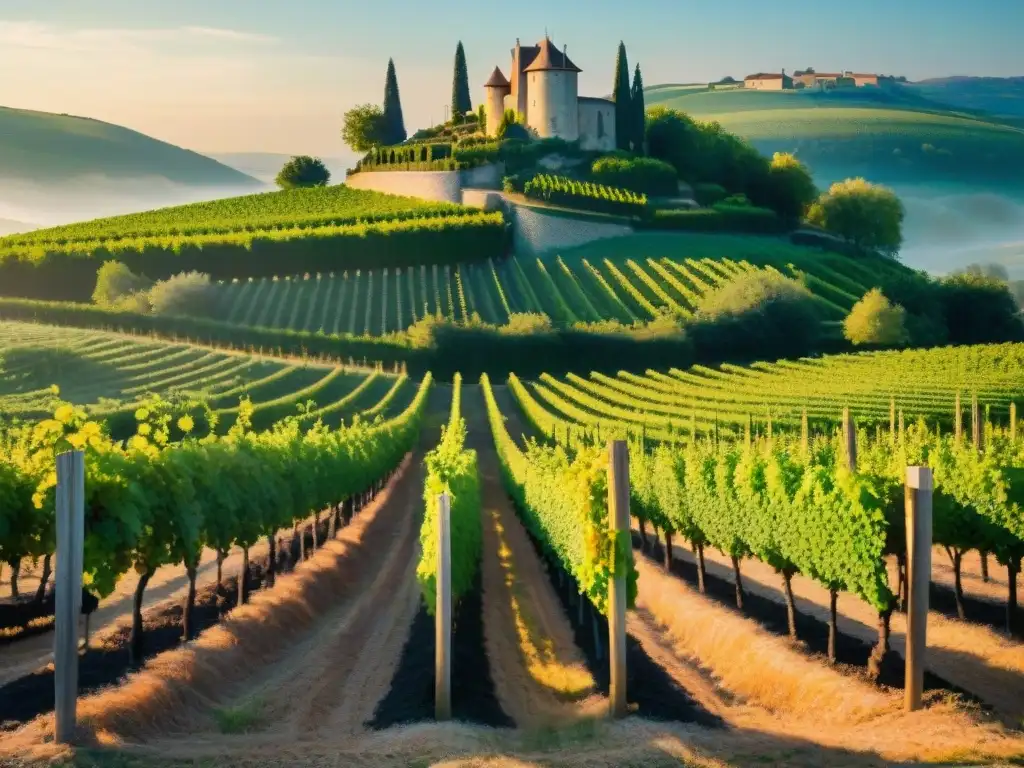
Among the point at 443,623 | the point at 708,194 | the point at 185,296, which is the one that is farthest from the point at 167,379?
the point at 708,194

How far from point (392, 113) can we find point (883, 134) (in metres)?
55.8

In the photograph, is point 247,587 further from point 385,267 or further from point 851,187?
point 851,187

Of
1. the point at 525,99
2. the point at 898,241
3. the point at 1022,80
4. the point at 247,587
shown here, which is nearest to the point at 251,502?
the point at 247,587

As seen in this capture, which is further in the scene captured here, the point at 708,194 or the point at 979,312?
the point at 708,194

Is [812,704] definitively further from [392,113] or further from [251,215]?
[392,113]

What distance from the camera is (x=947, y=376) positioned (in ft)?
143

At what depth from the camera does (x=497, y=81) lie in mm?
112875

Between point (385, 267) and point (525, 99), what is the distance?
3113 cm

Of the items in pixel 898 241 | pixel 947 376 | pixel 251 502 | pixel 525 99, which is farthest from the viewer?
pixel 525 99

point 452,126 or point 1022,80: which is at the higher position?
point 1022,80

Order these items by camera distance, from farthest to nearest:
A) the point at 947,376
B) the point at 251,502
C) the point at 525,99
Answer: the point at 525,99 → the point at 947,376 → the point at 251,502

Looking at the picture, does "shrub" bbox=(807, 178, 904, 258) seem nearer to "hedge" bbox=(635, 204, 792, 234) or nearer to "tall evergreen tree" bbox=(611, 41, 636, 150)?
"hedge" bbox=(635, 204, 792, 234)

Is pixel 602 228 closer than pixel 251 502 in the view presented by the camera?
No

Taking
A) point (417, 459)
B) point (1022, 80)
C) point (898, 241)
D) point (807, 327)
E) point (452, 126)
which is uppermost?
point (1022, 80)
